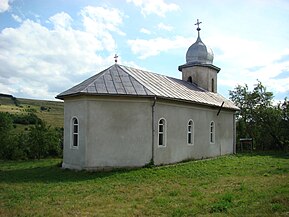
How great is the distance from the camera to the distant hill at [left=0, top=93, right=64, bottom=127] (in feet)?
167

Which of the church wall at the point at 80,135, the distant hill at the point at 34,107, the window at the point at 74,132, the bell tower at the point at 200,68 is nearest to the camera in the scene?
the church wall at the point at 80,135

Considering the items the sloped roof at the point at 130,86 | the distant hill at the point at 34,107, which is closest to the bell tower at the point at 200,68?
the sloped roof at the point at 130,86

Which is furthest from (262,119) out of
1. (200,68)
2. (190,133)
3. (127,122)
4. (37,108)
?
(37,108)

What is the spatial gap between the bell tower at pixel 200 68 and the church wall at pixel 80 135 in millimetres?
12533

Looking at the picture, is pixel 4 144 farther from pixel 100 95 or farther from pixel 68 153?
pixel 100 95

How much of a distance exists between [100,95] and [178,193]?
7099 mm

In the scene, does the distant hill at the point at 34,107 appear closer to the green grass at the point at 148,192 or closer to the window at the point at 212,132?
the window at the point at 212,132

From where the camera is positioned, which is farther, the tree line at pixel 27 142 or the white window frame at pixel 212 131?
the tree line at pixel 27 142

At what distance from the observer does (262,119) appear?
110 feet

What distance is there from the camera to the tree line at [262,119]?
32469mm

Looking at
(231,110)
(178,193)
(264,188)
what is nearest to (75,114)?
(178,193)

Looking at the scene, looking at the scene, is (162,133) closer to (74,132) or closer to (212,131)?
(74,132)

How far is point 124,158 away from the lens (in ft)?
54.8

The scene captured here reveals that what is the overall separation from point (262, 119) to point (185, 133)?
16762mm
